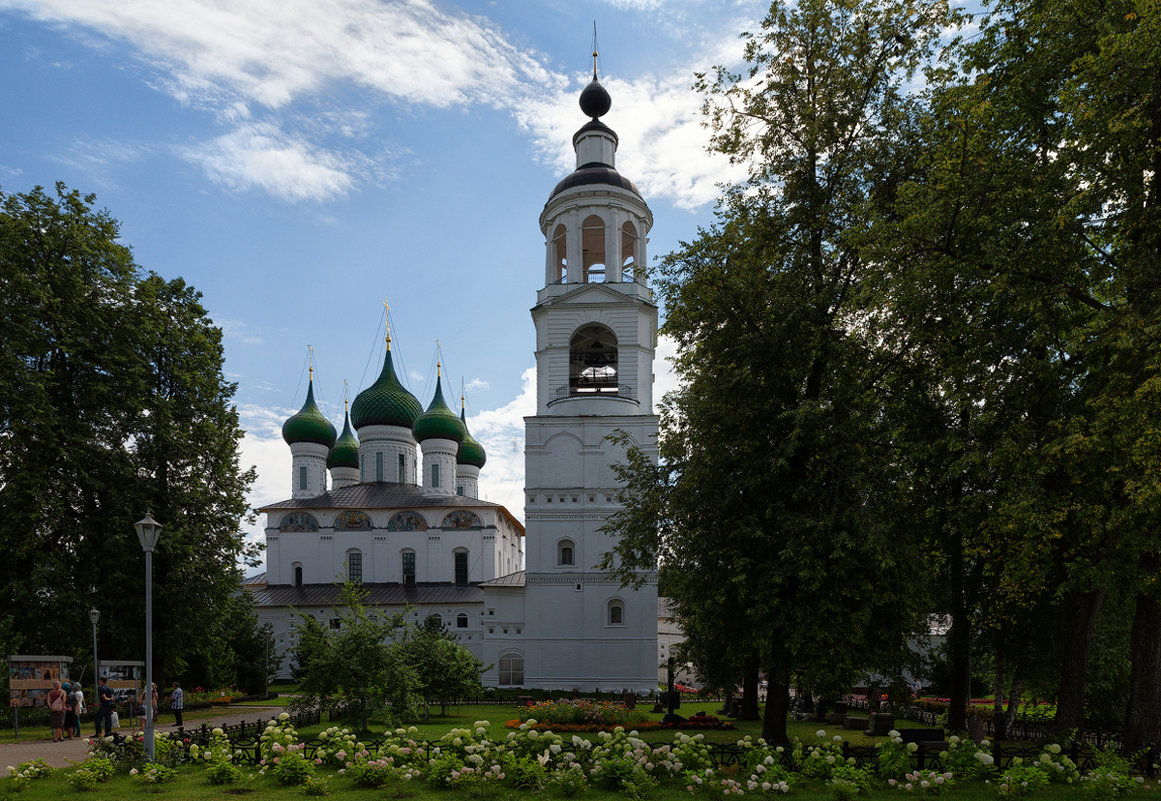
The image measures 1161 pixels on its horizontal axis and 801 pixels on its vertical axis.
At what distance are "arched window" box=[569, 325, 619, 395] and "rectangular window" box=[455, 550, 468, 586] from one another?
13.0 m

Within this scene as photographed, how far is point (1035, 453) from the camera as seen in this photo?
463 inches

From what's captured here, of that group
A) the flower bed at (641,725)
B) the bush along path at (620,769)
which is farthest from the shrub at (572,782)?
the flower bed at (641,725)

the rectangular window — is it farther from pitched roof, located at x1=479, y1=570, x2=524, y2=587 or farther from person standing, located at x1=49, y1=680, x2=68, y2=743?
person standing, located at x1=49, y1=680, x2=68, y2=743

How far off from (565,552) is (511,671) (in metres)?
5.59

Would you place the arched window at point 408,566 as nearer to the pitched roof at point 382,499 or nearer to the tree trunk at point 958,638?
the pitched roof at point 382,499

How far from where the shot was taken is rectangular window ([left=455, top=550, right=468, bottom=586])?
42250 mm

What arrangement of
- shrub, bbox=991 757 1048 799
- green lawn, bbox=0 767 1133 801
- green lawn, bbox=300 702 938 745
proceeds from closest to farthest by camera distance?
shrub, bbox=991 757 1048 799, green lawn, bbox=0 767 1133 801, green lawn, bbox=300 702 938 745

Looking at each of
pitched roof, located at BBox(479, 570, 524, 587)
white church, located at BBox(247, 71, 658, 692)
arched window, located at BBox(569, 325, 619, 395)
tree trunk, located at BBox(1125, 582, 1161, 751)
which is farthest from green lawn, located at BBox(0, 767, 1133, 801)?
arched window, located at BBox(569, 325, 619, 395)

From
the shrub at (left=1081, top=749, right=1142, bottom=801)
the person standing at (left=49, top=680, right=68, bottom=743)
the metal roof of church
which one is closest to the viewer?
the shrub at (left=1081, top=749, right=1142, bottom=801)

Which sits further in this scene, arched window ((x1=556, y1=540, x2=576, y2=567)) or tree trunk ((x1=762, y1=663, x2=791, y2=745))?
arched window ((x1=556, y1=540, x2=576, y2=567))

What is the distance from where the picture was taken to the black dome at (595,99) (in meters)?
34.4

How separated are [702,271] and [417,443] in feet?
113

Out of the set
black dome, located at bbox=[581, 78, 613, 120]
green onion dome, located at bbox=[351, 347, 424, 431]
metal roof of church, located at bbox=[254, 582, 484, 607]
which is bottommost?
metal roof of church, located at bbox=[254, 582, 484, 607]

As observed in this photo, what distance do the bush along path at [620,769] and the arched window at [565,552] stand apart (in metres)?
20.2
